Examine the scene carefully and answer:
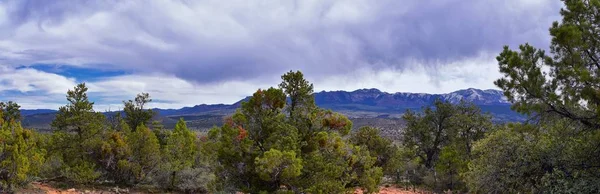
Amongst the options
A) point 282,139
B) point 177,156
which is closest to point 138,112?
point 177,156

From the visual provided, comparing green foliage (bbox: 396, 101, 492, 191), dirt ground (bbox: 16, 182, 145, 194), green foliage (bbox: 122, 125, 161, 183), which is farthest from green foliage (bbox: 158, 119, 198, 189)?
green foliage (bbox: 396, 101, 492, 191)

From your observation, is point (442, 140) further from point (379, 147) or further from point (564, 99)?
point (564, 99)

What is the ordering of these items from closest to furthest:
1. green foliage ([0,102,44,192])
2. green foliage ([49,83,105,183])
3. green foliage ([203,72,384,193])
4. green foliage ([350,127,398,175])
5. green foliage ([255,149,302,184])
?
green foliage ([255,149,302,184]) < green foliage ([203,72,384,193]) < green foliage ([0,102,44,192]) < green foliage ([49,83,105,183]) < green foliage ([350,127,398,175])

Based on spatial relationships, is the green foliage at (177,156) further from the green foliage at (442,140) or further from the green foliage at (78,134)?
the green foliage at (442,140)

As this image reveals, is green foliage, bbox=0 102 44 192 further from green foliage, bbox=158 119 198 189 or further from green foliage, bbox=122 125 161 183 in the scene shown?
green foliage, bbox=158 119 198 189

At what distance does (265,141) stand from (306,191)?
106 inches

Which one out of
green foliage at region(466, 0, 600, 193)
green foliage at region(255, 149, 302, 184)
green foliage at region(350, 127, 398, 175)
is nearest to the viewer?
green foliage at region(466, 0, 600, 193)

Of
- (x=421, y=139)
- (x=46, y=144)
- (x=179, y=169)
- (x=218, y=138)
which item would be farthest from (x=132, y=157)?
(x=421, y=139)

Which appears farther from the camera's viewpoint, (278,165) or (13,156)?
(13,156)

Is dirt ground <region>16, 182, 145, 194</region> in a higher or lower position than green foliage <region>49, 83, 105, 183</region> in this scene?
lower

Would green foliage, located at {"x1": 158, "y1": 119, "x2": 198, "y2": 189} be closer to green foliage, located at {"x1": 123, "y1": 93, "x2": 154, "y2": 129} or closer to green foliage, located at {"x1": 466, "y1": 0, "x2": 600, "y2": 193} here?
green foliage, located at {"x1": 123, "y1": 93, "x2": 154, "y2": 129}

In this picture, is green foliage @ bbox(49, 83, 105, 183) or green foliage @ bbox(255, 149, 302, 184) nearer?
green foliage @ bbox(255, 149, 302, 184)

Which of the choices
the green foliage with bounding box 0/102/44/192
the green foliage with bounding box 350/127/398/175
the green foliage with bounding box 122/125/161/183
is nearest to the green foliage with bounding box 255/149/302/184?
the green foliage with bounding box 0/102/44/192

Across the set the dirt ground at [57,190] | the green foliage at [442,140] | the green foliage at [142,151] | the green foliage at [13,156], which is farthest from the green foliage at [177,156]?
the green foliage at [442,140]
